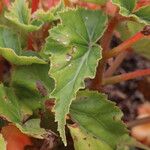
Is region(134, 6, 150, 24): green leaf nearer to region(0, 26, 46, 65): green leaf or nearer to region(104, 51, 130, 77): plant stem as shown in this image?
region(0, 26, 46, 65): green leaf

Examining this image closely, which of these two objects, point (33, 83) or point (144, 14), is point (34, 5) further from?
point (144, 14)

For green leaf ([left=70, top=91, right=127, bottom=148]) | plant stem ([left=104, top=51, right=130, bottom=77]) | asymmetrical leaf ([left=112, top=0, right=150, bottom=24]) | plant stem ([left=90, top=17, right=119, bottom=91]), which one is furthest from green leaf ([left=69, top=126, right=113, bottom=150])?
plant stem ([left=104, top=51, right=130, bottom=77])

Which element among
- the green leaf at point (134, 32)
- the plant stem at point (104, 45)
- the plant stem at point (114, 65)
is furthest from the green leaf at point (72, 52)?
the plant stem at point (114, 65)

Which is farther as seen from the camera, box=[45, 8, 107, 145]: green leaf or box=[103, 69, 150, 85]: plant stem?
box=[103, 69, 150, 85]: plant stem

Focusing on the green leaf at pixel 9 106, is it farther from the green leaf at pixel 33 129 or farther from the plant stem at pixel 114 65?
the plant stem at pixel 114 65

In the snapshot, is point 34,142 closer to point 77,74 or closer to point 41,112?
A: point 41,112
